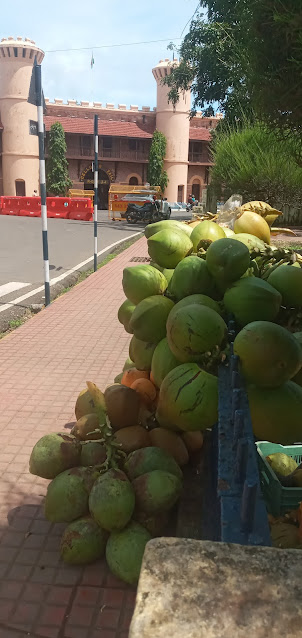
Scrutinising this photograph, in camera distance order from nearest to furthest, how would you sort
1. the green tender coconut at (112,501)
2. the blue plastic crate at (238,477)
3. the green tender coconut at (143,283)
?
the blue plastic crate at (238,477)
the green tender coconut at (112,501)
the green tender coconut at (143,283)

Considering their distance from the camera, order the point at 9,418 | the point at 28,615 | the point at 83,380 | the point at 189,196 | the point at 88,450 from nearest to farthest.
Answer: the point at 28,615 < the point at 88,450 < the point at 9,418 < the point at 83,380 < the point at 189,196

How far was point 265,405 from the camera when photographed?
1.52 metres

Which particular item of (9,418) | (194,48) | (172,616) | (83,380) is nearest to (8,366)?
(83,380)

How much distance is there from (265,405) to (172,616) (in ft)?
2.84

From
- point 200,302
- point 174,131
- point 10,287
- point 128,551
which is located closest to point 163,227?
point 200,302

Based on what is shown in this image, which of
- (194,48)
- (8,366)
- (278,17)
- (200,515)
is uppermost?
(194,48)

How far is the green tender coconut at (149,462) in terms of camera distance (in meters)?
2.14

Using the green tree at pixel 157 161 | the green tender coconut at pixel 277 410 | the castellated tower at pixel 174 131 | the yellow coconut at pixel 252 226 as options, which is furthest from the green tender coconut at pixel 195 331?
the green tree at pixel 157 161

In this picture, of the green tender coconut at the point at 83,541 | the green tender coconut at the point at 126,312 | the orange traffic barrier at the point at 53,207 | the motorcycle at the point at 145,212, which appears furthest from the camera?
the orange traffic barrier at the point at 53,207

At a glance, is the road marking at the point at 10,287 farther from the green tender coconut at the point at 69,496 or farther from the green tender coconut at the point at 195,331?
the green tender coconut at the point at 195,331

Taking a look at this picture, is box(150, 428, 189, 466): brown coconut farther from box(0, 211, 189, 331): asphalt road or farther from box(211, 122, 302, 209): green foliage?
box(211, 122, 302, 209): green foliage

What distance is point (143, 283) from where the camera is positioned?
2.22 metres

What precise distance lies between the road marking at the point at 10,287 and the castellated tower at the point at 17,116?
100ft

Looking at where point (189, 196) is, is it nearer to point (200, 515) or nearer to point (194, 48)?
point (194, 48)
